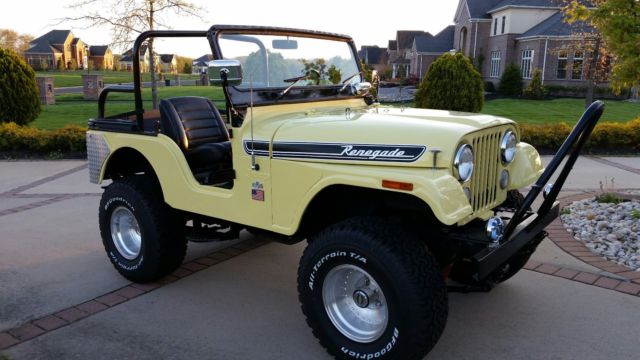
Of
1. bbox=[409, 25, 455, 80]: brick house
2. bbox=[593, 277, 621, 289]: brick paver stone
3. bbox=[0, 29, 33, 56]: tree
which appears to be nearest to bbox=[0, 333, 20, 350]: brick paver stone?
bbox=[593, 277, 621, 289]: brick paver stone

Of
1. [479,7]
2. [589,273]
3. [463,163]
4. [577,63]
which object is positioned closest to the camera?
[463,163]

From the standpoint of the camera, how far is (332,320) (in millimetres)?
3037

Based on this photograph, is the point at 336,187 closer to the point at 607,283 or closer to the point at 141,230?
the point at 141,230

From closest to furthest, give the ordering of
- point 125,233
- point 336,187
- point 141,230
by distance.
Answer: point 336,187 → point 141,230 → point 125,233

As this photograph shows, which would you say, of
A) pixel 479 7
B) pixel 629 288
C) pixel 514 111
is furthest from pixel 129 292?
pixel 479 7

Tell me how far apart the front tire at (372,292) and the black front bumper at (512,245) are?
0.23 metres

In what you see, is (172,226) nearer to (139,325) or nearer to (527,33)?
A: (139,325)

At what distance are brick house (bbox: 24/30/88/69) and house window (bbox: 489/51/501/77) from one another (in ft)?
192

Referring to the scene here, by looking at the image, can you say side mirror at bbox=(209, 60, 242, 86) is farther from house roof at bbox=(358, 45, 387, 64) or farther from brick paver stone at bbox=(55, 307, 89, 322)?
house roof at bbox=(358, 45, 387, 64)

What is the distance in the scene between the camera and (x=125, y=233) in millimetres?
4453

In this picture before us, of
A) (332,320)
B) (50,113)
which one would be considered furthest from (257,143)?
(50,113)

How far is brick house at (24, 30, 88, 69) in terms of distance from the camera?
71312 millimetres

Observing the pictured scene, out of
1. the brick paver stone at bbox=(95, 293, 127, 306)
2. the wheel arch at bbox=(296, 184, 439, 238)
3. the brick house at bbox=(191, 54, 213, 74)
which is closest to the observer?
the wheel arch at bbox=(296, 184, 439, 238)

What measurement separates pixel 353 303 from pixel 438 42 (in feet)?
156
